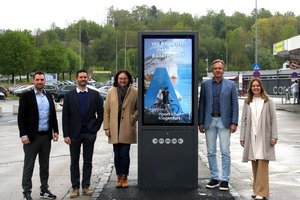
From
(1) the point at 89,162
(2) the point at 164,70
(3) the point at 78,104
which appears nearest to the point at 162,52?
(2) the point at 164,70

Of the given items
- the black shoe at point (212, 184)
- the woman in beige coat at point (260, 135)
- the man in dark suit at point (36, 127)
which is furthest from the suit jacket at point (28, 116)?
the woman in beige coat at point (260, 135)

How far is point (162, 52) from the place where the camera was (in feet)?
25.4

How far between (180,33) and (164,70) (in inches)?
23.9

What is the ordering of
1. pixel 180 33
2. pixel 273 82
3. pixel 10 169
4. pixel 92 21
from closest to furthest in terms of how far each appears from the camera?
pixel 180 33
pixel 10 169
pixel 273 82
pixel 92 21

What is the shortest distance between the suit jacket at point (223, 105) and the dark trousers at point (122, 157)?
124cm

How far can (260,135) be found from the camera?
24.9ft

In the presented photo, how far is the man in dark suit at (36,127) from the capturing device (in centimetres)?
745

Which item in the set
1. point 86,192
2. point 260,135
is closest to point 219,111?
point 260,135

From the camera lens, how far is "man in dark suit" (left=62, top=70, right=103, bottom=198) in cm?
774

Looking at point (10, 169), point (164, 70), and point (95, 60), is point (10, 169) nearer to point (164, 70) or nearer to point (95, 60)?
point (164, 70)

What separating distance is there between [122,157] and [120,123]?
0.56 m

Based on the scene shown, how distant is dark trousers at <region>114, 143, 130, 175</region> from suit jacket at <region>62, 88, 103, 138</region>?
0.52 m

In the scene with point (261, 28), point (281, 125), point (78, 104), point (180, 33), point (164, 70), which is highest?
point (261, 28)

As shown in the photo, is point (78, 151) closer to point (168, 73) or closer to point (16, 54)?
point (168, 73)
